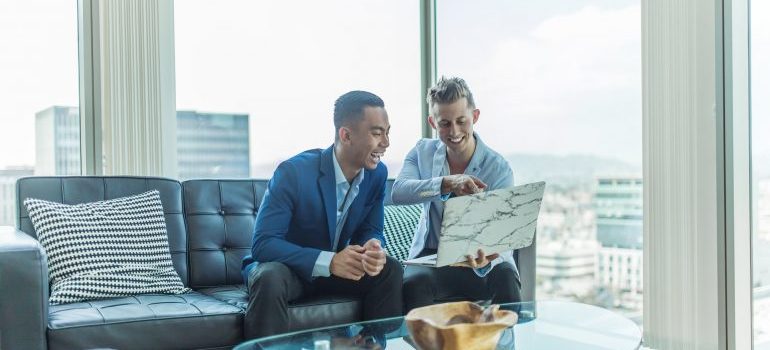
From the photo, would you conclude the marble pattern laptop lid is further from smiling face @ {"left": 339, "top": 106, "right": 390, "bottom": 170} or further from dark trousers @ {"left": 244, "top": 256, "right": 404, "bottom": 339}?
smiling face @ {"left": 339, "top": 106, "right": 390, "bottom": 170}

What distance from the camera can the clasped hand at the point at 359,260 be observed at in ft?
6.91

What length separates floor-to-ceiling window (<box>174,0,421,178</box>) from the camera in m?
3.44

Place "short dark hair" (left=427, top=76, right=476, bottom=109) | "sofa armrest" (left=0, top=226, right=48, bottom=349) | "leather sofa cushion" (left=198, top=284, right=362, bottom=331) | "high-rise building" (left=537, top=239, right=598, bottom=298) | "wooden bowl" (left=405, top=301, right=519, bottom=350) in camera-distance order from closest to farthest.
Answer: "wooden bowl" (left=405, top=301, right=519, bottom=350) → "sofa armrest" (left=0, top=226, right=48, bottom=349) → "leather sofa cushion" (left=198, top=284, right=362, bottom=331) → "short dark hair" (left=427, top=76, right=476, bottom=109) → "high-rise building" (left=537, top=239, right=598, bottom=298)

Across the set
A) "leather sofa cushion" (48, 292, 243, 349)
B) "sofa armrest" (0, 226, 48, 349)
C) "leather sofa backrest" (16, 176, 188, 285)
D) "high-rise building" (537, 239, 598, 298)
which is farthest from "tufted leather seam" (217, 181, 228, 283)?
"high-rise building" (537, 239, 598, 298)

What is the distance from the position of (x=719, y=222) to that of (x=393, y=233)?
1.20 metres

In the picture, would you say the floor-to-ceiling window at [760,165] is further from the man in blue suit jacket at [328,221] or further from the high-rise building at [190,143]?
the high-rise building at [190,143]

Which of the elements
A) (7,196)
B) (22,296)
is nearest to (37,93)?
(7,196)

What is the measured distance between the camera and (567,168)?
3.31 metres

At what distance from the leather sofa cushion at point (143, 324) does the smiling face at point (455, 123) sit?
919mm

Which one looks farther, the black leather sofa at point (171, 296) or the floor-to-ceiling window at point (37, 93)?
the floor-to-ceiling window at point (37, 93)

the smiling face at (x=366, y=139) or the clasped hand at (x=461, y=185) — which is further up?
the smiling face at (x=366, y=139)

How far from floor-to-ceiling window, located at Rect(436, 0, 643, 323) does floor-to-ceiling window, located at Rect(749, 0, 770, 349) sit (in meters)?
0.43

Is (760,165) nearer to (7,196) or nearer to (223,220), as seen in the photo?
(223,220)

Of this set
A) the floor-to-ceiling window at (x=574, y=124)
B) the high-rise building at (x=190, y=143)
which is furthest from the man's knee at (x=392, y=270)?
the high-rise building at (x=190, y=143)
